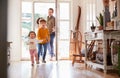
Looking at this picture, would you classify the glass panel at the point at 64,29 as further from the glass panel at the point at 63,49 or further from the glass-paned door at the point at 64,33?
the glass panel at the point at 63,49

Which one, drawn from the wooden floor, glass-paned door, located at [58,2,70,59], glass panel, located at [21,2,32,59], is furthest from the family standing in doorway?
the wooden floor

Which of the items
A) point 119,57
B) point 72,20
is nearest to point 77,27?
point 72,20

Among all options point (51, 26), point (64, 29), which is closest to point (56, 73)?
point (51, 26)

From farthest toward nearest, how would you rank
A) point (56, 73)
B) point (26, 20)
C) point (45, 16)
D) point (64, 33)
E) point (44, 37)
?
point (45, 16) → point (64, 33) → point (26, 20) → point (44, 37) → point (56, 73)

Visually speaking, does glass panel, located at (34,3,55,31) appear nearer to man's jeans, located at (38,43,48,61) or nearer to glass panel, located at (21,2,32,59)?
glass panel, located at (21,2,32,59)

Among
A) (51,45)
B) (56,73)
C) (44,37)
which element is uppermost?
(44,37)

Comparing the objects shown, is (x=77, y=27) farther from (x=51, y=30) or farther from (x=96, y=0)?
(x=96, y=0)

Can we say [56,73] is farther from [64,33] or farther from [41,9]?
[41,9]

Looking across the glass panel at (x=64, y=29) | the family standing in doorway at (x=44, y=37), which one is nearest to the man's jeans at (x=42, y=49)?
the family standing in doorway at (x=44, y=37)

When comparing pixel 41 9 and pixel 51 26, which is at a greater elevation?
pixel 41 9

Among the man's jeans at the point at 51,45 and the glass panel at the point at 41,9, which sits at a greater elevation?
the glass panel at the point at 41,9

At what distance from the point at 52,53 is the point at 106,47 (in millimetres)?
3091

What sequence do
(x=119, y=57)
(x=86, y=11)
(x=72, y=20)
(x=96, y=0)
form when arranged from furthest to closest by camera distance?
1. (x=72, y=20)
2. (x=86, y=11)
3. (x=96, y=0)
4. (x=119, y=57)

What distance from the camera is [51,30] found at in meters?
6.39
